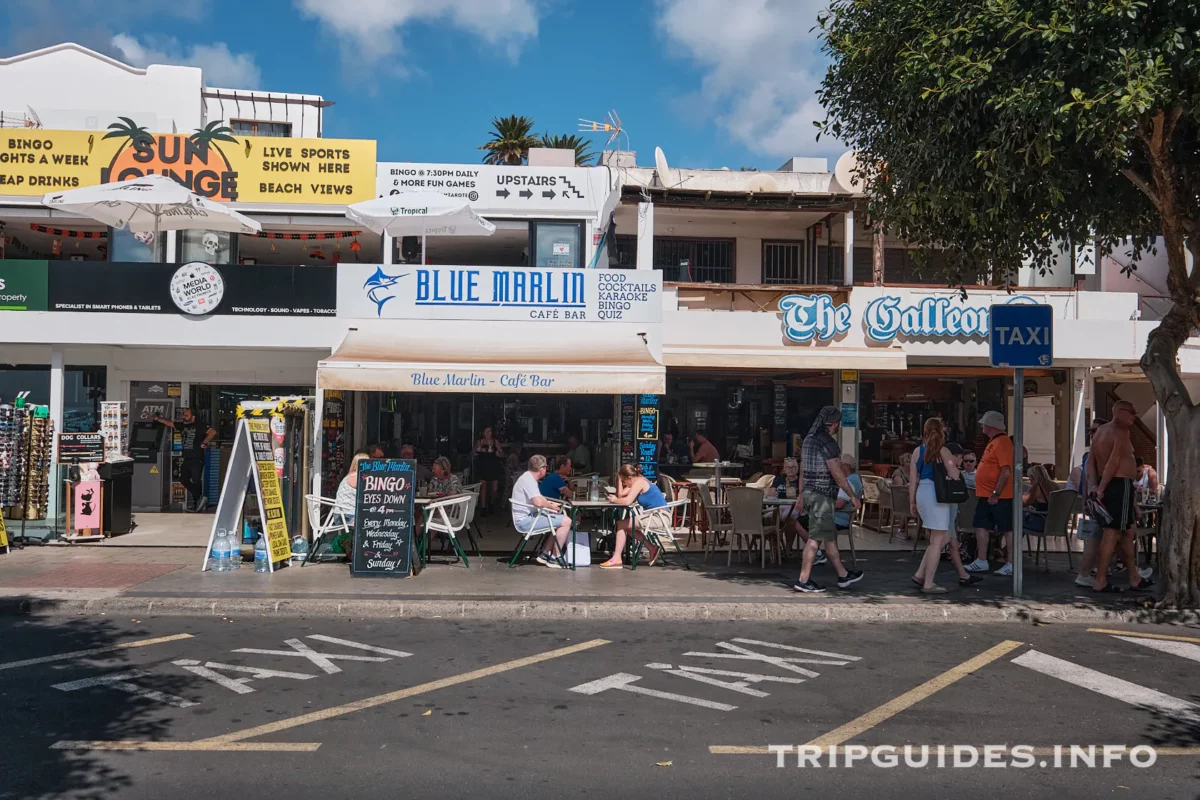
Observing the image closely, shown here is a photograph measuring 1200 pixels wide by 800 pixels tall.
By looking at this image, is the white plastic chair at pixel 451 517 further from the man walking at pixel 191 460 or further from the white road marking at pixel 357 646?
the man walking at pixel 191 460

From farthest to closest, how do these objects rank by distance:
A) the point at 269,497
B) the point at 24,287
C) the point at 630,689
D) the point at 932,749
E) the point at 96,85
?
the point at 96,85 → the point at 24,287 → the point at 269,497 → the point at 630,689 → the point at 932,749

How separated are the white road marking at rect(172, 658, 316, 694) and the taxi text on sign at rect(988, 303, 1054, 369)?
707 cm

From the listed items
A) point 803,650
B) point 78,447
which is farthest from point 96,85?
point 803,650

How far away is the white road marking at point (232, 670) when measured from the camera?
6.36 metres

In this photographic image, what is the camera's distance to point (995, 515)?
36.3 feet

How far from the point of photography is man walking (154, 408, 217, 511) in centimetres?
1653

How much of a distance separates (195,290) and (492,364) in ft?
15.0

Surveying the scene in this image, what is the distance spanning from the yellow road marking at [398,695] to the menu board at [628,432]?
7090mm

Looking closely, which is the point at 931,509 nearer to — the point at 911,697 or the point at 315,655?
the point at 911,697

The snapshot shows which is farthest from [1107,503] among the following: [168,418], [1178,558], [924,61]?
[168,418]

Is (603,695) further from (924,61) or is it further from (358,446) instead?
(358,446)

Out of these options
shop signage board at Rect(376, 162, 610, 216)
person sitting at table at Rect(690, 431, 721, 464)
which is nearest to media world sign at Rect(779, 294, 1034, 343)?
person sitting at table at Rect(690, 431, 721, 464)

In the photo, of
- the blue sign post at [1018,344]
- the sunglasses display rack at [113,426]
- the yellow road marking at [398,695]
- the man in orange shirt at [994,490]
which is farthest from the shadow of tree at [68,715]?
the man in orange shirt at [994,490]

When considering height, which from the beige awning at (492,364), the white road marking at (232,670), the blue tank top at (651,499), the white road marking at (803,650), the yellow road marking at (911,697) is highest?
the beige awning at (492,364)
